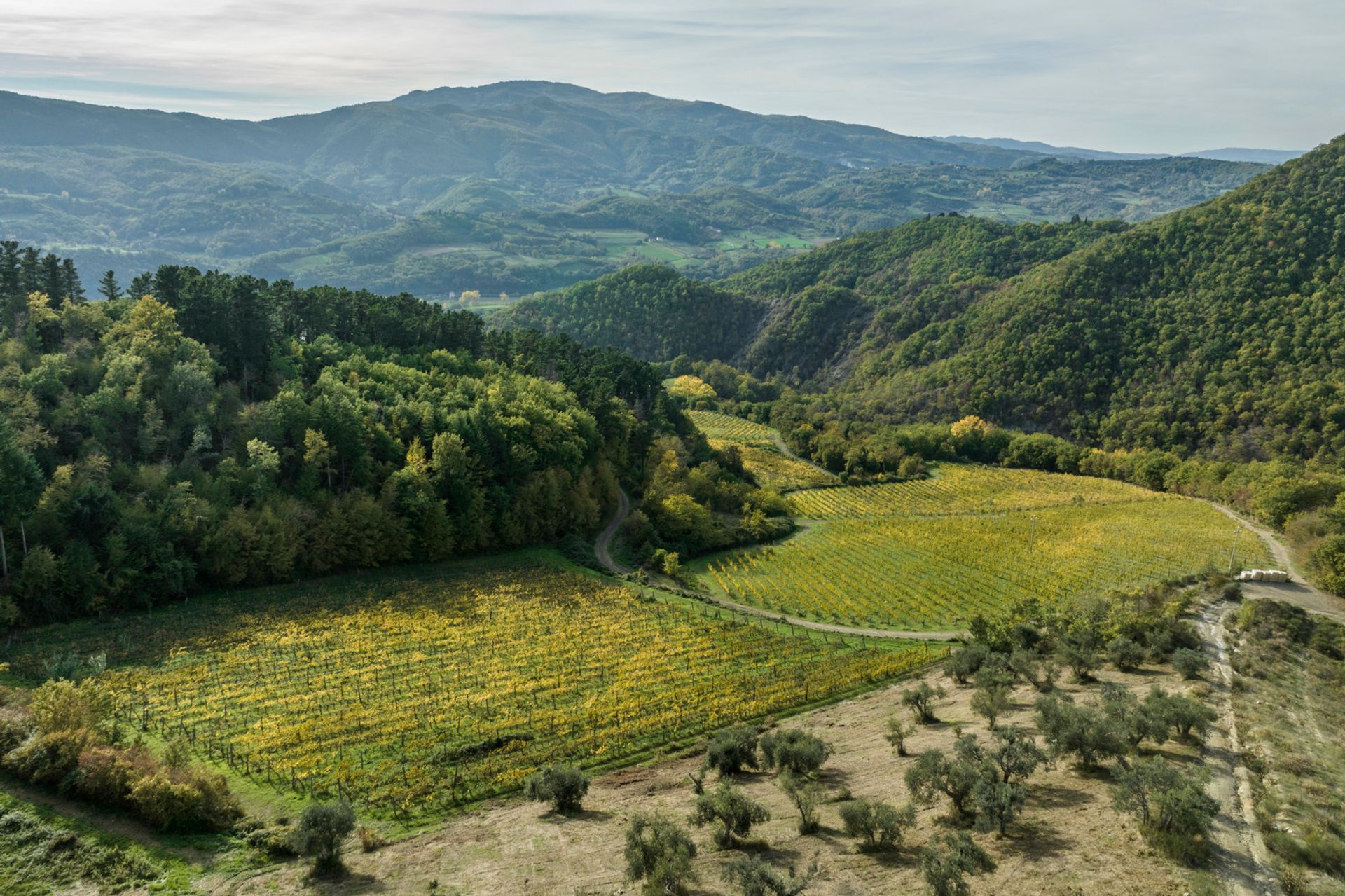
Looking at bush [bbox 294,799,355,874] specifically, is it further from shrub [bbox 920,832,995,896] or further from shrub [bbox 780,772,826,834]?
shrub [bbox 920,832,995,896]

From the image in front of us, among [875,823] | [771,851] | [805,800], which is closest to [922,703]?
[805,800]

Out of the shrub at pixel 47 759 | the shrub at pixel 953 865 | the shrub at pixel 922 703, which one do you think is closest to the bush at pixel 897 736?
the shrub at pixel 922 703

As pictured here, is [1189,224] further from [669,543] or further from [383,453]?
[383,453]

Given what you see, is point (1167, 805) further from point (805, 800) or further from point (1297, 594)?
point (1297, 594)

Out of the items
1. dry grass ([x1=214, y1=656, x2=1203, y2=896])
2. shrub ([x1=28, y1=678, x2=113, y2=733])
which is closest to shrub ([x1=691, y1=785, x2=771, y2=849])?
dry grass ([x1=214, y1=656, x2=1203, y2=896])

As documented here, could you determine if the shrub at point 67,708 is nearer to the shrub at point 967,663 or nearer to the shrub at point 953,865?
the shrub at point 953,865
